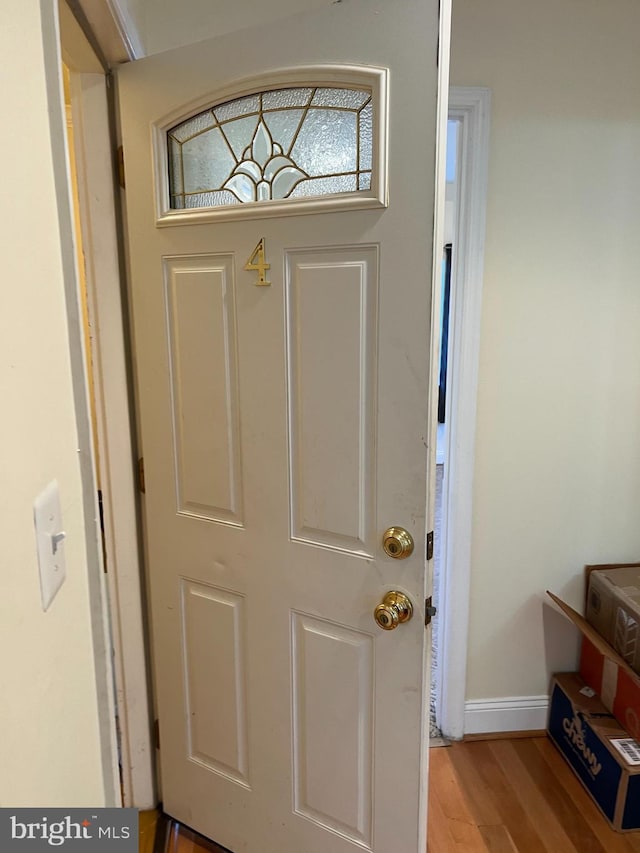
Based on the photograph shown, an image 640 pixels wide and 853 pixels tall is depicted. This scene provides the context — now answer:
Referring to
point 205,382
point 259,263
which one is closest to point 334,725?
point 205,382

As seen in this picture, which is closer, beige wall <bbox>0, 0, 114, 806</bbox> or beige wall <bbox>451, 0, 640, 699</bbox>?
beige wall <bbox>0, 0, 114, 806</bbox>

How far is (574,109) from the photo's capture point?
183 centimetres

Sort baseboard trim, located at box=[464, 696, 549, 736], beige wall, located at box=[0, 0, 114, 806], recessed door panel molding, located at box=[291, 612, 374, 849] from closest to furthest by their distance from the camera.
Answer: beige wall, located at box=[0, 0, 114, 806]
recessed door panel molding, located at box=[291, 612, 374, 849]
baseboard trim, located at box=[464, 696, 549, 736]

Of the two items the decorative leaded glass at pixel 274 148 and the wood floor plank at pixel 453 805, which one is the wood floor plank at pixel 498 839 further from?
the decorative leaded glass at pixel 274 148

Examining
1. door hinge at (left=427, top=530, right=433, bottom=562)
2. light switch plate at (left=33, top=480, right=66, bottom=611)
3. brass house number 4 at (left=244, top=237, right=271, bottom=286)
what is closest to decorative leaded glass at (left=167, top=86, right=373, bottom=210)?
brass house number 4 at (left=244, top=237, right=271, bottom=286)

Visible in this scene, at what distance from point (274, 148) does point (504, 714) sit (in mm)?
1996

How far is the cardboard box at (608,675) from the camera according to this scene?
6.02 feet

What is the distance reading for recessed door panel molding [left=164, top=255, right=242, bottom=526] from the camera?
Answer: 4.70ft

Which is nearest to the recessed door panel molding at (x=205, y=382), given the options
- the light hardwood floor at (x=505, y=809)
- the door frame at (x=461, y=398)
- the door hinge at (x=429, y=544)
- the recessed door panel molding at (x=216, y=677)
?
the recessed door panel molding at (x=216, y=677)

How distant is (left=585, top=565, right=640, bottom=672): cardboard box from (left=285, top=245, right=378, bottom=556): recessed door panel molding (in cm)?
104

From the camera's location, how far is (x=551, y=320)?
1.95 metres

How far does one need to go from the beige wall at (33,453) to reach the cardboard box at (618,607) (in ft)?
5.33

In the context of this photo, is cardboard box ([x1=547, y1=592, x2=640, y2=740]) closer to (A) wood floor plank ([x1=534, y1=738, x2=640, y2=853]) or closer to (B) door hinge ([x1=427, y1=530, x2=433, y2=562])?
(A) wood floor plank ([x1=534, y1=738, x2=640, y2=853])

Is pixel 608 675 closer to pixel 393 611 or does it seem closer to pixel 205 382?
pixel 393 611
